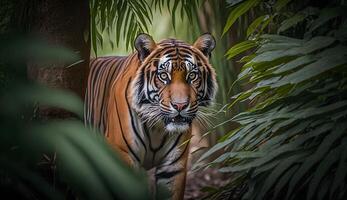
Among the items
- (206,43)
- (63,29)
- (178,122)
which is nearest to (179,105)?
(178,122)

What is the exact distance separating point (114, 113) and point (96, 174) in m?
1.87

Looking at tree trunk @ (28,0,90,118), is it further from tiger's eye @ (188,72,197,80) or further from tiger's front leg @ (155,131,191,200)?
tiger's front leg @ (155,131,191,200)

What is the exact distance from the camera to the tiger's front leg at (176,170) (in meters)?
2.23

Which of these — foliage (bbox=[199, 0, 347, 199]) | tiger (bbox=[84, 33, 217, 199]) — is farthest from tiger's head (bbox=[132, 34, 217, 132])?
foliage (bbox=[199, 0, 347, 199])

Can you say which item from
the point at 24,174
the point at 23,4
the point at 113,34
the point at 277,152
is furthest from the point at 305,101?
the point at 113,34

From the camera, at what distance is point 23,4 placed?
1561 millimetres

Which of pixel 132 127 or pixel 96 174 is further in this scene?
pixel 132 127

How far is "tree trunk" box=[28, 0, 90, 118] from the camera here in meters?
1.59

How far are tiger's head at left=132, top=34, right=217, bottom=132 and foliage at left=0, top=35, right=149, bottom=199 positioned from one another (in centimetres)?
166

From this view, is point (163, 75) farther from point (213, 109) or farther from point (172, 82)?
point (213, 109)

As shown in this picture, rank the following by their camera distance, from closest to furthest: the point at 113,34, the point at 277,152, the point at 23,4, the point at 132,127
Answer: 1. the point at 277,152
2. the point at 23,4
3. the point at 132,127
4. the point at 113,34

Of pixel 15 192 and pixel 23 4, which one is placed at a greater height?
pixel 23 4

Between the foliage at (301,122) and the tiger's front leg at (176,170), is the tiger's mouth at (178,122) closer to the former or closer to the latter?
the tiger's front leg at (176,170)

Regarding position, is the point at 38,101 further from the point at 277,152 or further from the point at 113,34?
the point at 113,34
